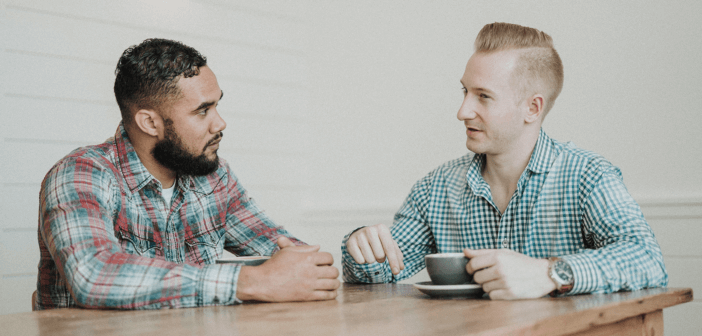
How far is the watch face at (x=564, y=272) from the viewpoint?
1098mm

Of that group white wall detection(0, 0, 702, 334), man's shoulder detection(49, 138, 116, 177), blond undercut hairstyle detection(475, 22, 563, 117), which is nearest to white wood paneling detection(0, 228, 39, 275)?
white wall detection(0, 0, 702, 334)

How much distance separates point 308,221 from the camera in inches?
118

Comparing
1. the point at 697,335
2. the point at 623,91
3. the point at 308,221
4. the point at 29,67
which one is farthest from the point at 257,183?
the point at 697,335

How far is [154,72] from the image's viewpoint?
5.52 ft

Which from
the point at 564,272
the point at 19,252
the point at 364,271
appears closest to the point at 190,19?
the point at 19,252

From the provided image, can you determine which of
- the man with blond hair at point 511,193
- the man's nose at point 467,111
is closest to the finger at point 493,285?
the man with blond hair at point 511,193

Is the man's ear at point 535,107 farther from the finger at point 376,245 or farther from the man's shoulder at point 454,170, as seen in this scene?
the finger at point 376,245

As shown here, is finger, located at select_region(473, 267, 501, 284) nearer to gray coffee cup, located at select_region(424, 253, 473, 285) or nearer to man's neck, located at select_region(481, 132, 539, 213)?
gray coffee cup, located at select_region(424, 253, 473, 285)

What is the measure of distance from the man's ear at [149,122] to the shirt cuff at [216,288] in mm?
698

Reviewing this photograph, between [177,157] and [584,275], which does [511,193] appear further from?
[177,157]

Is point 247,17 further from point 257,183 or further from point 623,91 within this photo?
point 623,91

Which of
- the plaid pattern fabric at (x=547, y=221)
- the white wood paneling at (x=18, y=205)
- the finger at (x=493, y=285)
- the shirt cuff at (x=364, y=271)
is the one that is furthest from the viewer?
the white wood paneling at (x=18, y=205)

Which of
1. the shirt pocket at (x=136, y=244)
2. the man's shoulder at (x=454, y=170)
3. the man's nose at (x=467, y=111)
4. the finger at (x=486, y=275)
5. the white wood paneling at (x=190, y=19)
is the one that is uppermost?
the white wood paneling at (x=190, y=19)

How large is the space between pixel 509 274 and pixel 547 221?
45 cm
